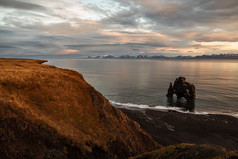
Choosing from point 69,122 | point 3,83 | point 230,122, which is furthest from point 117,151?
point 230,122

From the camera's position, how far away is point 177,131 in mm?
34688

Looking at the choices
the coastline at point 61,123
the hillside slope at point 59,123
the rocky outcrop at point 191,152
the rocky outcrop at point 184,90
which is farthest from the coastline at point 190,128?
the rocky outcrop at point 191,152

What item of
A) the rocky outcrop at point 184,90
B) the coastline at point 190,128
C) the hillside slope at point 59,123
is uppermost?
the hillside slope at point 59,123

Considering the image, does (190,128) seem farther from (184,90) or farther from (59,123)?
(59,123)

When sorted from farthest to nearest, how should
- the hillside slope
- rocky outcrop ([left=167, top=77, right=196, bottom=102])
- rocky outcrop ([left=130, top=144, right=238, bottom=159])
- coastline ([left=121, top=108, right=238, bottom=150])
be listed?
1. rocky outcrop ([left=167, top=77, right=196, bottom=102])
2. coastline ([left=121, top=108, right=238, bottom=150])
3. the hillside slope
4. rocky outcrop ([left=130, top=144, right=238, bottom=159])

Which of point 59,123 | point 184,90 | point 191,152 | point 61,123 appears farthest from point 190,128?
point 59,123

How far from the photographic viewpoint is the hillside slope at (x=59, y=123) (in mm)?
10328

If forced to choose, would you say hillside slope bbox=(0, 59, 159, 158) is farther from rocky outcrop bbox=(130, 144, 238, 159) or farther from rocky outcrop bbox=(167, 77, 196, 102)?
rocky outcrop bbox=(167, 77, 196, 102)

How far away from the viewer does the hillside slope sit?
1033 centimetres

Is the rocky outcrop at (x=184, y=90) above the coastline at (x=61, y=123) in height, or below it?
below

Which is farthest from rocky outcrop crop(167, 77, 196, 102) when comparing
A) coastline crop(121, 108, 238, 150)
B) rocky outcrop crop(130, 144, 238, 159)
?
rocky outcrop crop(130, 144, 238, 159)

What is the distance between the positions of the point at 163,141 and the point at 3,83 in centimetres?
2766

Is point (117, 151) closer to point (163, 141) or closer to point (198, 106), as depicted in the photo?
point (163, 141)

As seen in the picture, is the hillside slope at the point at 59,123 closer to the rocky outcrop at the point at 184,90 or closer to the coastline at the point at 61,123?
the coastline at the point at 61,123
